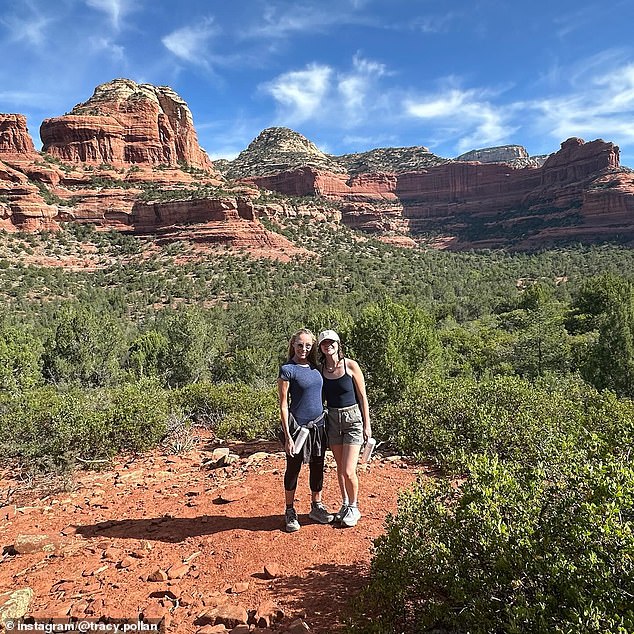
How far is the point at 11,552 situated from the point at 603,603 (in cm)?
454

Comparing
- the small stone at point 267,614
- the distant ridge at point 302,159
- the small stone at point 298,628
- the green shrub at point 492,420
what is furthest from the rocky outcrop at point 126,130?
the small stone at point 298,628

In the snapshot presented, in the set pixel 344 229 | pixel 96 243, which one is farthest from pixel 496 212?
pixel 96 243

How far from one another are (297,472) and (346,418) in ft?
2.21

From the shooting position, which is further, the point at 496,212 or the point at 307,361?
the point at 496,212

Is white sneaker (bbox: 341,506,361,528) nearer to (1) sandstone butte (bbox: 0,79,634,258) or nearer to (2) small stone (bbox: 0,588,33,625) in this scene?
(2) small stone (bbox: 0,588,33,625)

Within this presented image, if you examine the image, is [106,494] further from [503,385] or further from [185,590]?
[503,385]

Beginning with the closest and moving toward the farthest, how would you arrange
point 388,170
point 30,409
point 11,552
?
point 11,552 < point 30,409 < point 388,170

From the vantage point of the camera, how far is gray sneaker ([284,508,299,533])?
3734 millimetres

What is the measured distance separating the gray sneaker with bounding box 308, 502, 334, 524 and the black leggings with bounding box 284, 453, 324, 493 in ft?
0.48

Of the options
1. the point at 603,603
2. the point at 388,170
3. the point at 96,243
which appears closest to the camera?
the point at 603,603

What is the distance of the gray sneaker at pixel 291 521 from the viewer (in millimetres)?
3734

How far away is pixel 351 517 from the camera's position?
12.4 feet

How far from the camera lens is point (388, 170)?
401ft
